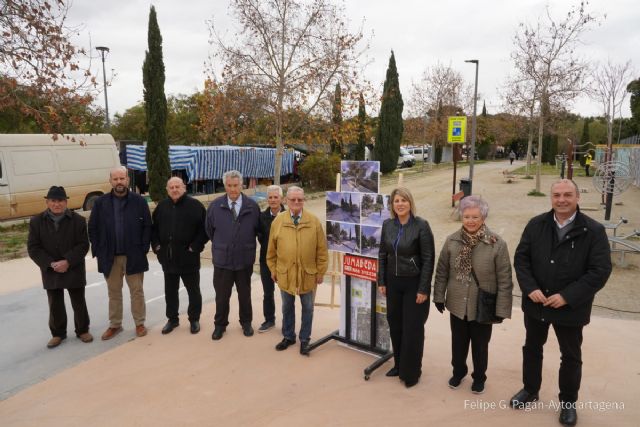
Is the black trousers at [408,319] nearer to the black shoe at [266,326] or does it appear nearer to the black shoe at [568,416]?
the black shoe at [568,416]

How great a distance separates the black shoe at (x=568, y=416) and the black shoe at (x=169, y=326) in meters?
3.71

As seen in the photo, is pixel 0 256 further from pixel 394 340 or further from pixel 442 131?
pixel 442 131

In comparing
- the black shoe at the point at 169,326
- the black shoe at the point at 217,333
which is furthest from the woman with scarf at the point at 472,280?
the black shoe at the point at 169,326

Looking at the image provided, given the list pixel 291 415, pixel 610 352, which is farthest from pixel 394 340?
pixel 610 352

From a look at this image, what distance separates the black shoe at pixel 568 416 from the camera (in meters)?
3.15

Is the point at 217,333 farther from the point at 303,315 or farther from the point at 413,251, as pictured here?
the point at 413,251

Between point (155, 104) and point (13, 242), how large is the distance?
7534 mm

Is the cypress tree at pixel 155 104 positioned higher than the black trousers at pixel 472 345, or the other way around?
the cypress tree at pixel 155 104

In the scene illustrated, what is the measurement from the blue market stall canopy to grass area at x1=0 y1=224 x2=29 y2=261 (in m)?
5.90

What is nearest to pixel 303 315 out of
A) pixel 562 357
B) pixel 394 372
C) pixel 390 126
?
pixel 394 372

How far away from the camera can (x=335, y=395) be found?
3.64 meters

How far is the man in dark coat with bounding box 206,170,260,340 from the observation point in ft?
15.0

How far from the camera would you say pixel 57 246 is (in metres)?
4.48

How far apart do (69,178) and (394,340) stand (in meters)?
11.5
